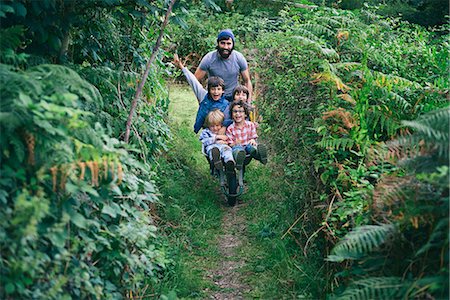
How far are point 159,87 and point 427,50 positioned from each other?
129 inches

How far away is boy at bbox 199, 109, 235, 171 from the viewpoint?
7227mm

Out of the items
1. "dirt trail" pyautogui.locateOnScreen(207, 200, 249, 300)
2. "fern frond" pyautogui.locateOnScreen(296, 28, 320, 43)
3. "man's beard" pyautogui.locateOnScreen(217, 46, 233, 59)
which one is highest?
"fern frond" pyautogui.locateOnScreen(296, 28, 320, 43)

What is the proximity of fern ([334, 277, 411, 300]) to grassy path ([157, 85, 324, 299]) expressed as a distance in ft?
4.94

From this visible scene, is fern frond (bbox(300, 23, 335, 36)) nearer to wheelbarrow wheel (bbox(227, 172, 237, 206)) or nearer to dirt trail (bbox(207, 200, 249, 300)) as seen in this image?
wheelbarrow wheel (bbox(227, 172, 237, 206))

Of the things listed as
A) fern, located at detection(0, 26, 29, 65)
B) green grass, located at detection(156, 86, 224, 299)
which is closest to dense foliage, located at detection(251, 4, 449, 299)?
green grass, located at detection(156, 86, 224, 299)

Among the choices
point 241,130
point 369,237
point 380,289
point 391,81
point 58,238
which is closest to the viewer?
point 58,238

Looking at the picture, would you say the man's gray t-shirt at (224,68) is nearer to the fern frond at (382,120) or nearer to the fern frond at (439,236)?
the fern frond at (382,120)

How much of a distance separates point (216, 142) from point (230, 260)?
1842 mm

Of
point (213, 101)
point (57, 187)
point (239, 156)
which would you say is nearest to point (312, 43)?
point (239, 156)

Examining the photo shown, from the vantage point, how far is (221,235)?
270 inches

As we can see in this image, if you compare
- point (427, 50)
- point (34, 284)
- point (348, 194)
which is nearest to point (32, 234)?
point (34, 284)

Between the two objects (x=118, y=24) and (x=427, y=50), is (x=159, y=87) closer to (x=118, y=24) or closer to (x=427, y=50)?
(x=118, y=24)

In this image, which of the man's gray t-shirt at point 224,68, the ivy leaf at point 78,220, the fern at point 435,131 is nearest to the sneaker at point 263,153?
the man's gray t-shirt at point 224,68

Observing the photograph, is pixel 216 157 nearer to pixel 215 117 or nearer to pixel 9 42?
pixel 215 117
